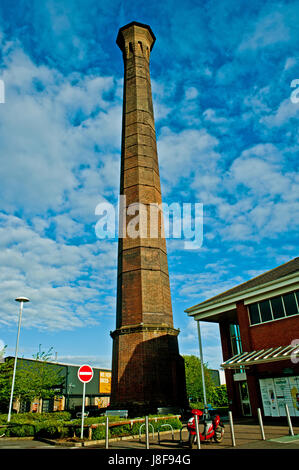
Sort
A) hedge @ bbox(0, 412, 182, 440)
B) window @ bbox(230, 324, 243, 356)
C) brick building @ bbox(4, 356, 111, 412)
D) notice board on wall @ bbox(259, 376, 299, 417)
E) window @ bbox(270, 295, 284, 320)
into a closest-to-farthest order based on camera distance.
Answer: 1. hedge @ bbox(0, 412, 182, 440)
2. notice board on wall @ bbox(259, 376, 299, 417)
3. window @ bbox(270, 295, 284, 320)
4. window @ bbox(230, 324, 243, 356)
5. brick building @ bbox(4, 356, 111, 412)

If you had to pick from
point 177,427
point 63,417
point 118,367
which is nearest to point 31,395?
point 63,417

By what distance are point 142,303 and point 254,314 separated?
6763 mm

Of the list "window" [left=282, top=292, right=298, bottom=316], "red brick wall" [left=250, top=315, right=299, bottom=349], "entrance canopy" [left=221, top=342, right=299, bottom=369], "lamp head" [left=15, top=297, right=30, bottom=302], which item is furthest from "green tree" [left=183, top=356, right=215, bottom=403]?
"window" [left=282, top=292, right=298, bottom=316]

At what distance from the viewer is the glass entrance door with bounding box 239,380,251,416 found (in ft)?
67.9

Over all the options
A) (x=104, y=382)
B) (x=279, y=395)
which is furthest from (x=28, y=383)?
(x=104, y=382)

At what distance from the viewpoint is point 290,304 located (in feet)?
54.5

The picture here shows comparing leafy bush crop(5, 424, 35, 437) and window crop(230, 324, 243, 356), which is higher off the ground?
window crop(230, 324, 243, 356)

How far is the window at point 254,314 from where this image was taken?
1824 cm

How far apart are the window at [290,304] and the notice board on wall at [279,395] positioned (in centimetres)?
302

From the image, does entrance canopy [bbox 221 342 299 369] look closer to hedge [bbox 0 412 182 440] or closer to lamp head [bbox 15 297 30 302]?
hedge [bbox 0 412 182 440]

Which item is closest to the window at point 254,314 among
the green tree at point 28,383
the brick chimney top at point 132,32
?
the green tree at point 28,383

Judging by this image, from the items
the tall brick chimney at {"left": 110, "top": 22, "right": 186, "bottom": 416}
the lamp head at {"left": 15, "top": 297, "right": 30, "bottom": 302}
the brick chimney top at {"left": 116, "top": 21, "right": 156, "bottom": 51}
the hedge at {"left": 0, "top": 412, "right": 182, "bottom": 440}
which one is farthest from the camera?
the brick chimney top at {"left": 116, "top": 21, "right": 156, "bottom": 51}

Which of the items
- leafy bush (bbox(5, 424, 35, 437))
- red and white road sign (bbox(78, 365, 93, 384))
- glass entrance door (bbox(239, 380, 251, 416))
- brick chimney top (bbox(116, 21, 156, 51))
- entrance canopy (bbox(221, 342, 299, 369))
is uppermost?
brick chimney top (bbox(116, 21, 156, 51))

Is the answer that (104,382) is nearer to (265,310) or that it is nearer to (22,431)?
(22,431)
